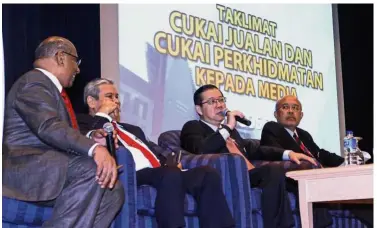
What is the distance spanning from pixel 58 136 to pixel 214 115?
5.46 feet

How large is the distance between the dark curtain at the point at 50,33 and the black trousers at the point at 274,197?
4.27 ft

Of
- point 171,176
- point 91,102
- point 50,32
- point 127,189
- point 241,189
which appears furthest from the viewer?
point 50,32

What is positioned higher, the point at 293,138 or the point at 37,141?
the point at 293,138

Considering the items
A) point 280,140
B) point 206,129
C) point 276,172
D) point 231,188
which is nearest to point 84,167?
point 231,188

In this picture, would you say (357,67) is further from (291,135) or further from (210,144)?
(210,144)

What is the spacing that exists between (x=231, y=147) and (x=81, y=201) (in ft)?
5.41

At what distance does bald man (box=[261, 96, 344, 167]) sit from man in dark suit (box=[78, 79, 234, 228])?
0.95m

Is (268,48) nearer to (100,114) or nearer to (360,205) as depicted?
(360,205)

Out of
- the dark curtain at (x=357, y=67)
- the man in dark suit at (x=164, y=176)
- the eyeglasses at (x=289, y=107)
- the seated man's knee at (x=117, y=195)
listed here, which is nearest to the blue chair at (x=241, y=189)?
the man in dark suit at (x=164, y=176)

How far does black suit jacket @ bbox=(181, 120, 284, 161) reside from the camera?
4086 millimetres

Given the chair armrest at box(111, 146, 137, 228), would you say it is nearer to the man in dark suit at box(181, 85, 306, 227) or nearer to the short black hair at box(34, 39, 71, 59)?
the short black hair at box(34, 39, 71, 59)

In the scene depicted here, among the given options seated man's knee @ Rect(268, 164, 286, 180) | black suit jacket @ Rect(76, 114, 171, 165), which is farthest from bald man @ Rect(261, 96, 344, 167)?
black suit jacket @ Rect(76, 114, 171, 165)

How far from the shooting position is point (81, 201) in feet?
9.26

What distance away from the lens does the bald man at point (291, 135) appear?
469 cm
